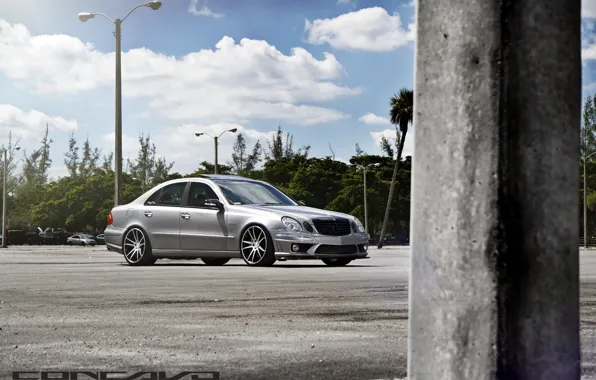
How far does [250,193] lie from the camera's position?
46.7ft

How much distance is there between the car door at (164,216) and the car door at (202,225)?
0.15 m

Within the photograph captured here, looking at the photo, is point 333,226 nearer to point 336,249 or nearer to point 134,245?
point 336,249

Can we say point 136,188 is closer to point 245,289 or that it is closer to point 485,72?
point 245,289

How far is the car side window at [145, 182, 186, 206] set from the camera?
46.5 feet

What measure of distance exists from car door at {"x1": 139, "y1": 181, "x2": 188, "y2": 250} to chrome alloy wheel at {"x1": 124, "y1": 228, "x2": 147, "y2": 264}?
200 mm

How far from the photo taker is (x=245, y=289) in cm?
864

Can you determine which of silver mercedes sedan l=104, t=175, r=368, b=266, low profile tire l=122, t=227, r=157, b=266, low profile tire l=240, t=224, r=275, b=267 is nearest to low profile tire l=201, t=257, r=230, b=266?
silver mercedes sedan l=104, t=175, r=368, b=266

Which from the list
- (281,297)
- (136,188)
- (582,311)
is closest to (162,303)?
(281,297)

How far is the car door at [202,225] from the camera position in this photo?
44.0 ft

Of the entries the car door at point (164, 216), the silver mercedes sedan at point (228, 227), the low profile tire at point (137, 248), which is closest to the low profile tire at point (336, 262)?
the silver mercedes sedan at point (228, 227)

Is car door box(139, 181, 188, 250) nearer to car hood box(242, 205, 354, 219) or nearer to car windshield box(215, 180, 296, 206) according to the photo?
car windshield box(215, 180, 296, 206)

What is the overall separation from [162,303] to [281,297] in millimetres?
1137

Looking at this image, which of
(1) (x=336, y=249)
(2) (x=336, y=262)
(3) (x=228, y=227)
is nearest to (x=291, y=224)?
(1) (x=336, y=249)

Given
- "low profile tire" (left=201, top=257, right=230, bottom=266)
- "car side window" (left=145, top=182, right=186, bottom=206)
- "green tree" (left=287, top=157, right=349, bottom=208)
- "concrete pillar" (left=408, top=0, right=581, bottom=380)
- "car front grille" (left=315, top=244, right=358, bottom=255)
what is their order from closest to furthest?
"concrete pillar" (left=408, top=0, right=581, bottom=380), "car front grille" (left=315, top=244, right=358, bottom=255), "car side window" (left=145, top=182, right=186, bottom=206), "low profile tire" (left=201, top=257, right=230, bottom=266), "green tree" (left=287, top=157, right=349, bottom=208)
